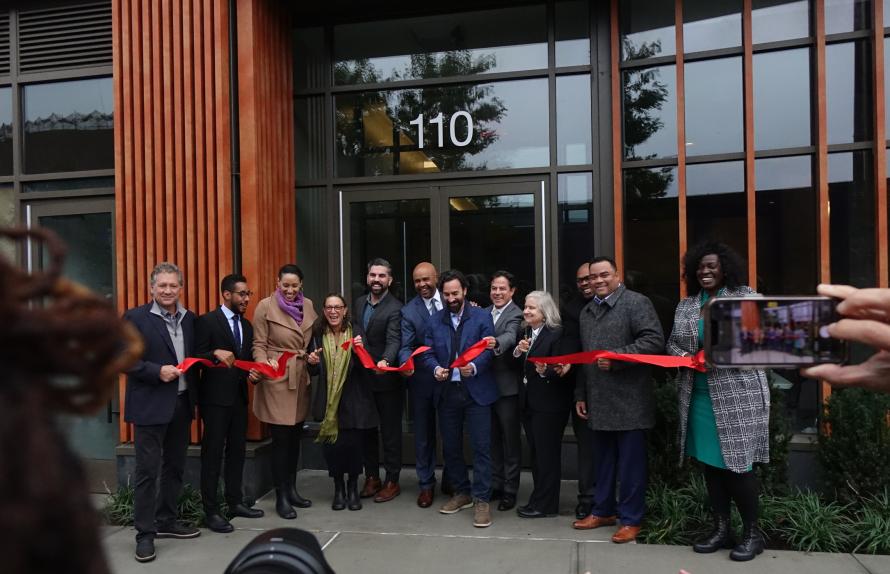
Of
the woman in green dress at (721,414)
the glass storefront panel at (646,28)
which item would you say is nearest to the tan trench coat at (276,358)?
the woman in green dress at (721,414)

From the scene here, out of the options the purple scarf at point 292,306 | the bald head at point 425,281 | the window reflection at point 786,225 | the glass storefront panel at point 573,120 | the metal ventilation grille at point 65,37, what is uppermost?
the metal ventilation grille at point 65,37

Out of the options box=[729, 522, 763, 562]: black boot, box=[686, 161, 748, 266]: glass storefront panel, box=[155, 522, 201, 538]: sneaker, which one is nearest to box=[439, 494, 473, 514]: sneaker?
box=[155, 522, 201, 538]: sneaker

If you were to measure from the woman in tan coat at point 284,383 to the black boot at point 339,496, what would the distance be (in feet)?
0.90

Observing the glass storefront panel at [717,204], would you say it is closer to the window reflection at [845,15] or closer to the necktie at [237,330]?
the window reflection at [845,15]

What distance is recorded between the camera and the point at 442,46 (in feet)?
23.6

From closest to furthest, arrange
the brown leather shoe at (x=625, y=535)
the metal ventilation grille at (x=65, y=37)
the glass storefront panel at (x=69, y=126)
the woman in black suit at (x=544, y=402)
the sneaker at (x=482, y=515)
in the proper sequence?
the brown leather shoe at (x=625, y=535), the sneaker at (x=482, y=515), the woman in black suit at (x=544, y=402), the metal ventilation grille at (x=65, y=37), the glass storefront panel at (x=69, y=126)

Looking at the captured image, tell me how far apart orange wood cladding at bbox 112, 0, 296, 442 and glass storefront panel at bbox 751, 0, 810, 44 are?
16.6 feet

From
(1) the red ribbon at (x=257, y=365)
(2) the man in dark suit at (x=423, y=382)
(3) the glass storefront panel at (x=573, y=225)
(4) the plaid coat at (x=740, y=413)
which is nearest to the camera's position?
(4) the plaid coat at (x=740, y=413)

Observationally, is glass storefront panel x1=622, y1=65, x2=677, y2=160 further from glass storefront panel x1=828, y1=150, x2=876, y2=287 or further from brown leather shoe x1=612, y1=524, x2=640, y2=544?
brown leather shoe x1=612, y1=524, x2=640, y2=544

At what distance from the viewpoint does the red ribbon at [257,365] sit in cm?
510

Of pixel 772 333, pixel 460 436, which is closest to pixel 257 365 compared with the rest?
pixel 460 436

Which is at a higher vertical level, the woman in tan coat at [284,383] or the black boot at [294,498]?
the woman in tan coat at [284,383]

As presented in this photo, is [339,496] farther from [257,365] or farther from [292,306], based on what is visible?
[292,306]

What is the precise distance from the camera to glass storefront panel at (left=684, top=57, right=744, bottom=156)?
253 inches
